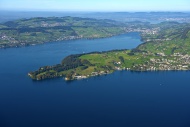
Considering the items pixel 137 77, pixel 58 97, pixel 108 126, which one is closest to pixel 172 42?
pixel 137 77

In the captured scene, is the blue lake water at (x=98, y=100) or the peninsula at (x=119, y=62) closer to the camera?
the blue lake water at (x=98, y=100)

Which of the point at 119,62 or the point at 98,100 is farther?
the point at 119,62

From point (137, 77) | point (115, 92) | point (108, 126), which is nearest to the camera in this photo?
point (108, 126)

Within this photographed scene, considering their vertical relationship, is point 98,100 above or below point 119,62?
below

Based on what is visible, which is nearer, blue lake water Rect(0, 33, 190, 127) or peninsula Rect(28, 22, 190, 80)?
blue lake water Rect(0, 33, 190, 127)

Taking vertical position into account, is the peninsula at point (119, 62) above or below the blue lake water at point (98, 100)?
above

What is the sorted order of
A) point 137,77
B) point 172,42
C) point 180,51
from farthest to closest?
point 172,42, point 180,51, point 137,77

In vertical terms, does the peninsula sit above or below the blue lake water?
above

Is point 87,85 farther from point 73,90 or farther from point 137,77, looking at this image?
point 137,77
